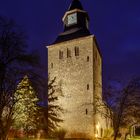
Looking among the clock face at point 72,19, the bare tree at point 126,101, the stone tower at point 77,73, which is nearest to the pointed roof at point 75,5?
the stone tower at point 77,73

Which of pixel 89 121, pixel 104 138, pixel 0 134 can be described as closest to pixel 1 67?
pixel 0 134

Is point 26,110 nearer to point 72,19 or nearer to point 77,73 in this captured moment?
point 77,73

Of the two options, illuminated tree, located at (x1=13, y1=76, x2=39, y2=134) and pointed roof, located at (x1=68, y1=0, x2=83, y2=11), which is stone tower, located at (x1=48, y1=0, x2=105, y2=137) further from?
illuminated tree, located at (x1=13, y1=76, x2=39, y2=134)

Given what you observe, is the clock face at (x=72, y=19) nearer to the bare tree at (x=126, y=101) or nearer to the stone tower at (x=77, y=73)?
the stone tower at (x=77, y=73)

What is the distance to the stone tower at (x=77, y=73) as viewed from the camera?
4572cm

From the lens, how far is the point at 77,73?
47938 mm

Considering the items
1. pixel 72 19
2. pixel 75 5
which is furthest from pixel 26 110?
pixel 75 5

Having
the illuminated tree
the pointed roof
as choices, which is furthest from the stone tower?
the illuminated tree

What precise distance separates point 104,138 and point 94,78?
816 cm

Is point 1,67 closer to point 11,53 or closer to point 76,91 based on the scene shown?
point 11,53

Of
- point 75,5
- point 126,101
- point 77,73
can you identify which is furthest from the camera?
point 75,5

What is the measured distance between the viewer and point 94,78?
4731 centimetres

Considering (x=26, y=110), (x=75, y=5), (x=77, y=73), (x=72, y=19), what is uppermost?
(x=75, y=5)

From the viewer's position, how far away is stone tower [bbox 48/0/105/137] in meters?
45.7
